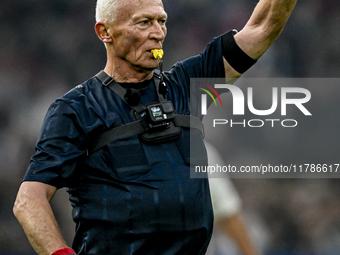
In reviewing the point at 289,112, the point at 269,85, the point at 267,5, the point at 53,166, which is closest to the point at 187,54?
the point at 269,85

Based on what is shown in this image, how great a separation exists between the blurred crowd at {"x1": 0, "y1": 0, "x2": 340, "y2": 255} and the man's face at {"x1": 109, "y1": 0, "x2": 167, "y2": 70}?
9.13 feet

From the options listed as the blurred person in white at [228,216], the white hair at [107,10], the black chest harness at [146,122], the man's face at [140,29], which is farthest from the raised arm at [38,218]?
the blurred person in white at [228,216]

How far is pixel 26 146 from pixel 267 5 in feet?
11.0

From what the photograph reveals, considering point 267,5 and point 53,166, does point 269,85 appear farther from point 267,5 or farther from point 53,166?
point 53,166

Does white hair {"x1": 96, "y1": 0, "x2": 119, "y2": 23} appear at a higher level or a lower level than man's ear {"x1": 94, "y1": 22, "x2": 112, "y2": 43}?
higher

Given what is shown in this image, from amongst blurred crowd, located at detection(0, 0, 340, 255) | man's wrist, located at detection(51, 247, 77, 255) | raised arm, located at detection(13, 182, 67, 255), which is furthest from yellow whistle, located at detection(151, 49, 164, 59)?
blurred crowd, located at detection(0, 0, 340, 255)

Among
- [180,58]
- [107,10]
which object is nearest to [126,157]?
[107,10]

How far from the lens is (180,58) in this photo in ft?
16.3

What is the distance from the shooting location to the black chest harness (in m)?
1.86

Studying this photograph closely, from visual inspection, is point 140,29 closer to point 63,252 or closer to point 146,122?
point 146,122

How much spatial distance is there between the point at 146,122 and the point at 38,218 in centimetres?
56

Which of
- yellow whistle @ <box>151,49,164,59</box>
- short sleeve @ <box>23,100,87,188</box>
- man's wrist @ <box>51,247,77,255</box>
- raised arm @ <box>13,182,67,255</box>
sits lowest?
man's wrist @ <box>51,247,77,255</box>

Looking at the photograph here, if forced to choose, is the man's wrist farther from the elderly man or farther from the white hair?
the white hair

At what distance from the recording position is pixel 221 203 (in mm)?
3225
